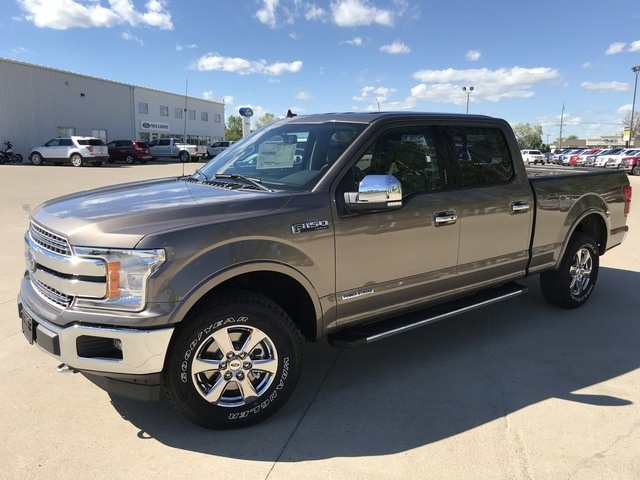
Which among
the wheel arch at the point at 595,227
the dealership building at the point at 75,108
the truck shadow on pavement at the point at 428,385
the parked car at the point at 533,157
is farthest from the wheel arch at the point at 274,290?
the parked car at the point at 533,157

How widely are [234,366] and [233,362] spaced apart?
28 millimetres

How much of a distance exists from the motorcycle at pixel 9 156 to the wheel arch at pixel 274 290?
34.3m

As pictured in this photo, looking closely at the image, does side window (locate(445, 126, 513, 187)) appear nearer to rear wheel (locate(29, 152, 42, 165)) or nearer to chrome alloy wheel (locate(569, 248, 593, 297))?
chrome alloy wheel (locate(569, 248, 593, 297))

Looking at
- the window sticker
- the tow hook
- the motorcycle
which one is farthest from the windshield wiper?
the motorcycle

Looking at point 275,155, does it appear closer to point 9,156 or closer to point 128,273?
point 128,273

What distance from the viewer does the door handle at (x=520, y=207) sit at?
4367 millimetres

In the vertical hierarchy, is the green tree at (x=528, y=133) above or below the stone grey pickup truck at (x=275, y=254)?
above

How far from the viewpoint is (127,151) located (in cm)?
3534

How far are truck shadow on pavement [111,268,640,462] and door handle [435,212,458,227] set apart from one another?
1145 mm

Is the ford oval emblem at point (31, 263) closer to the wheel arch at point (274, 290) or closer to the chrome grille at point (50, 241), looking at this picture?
the chrome grille at point (50, 241)

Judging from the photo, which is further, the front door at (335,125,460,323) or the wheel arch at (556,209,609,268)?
the wheel arch at (556,209,609,268)

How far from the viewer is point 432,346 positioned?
4398 mm

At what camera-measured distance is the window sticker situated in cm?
383

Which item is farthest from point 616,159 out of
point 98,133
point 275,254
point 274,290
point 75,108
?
point 75,108
